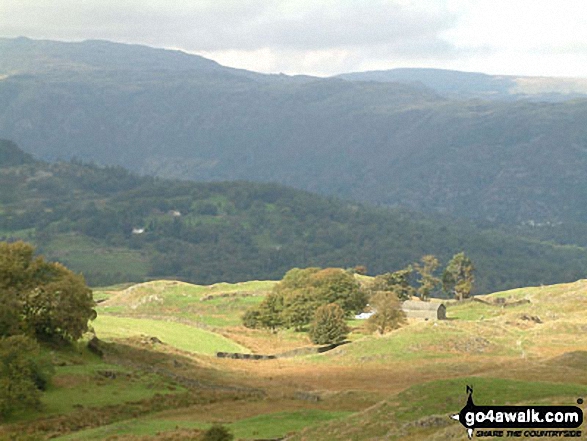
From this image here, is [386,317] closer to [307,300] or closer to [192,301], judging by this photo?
[307,300]

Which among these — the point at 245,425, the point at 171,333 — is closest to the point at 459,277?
the point at 171,333

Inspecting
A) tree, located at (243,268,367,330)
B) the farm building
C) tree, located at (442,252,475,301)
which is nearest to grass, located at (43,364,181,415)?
tree, located at (243,268,367,330)

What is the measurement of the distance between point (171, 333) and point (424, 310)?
48.6 metres

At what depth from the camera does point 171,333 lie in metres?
108

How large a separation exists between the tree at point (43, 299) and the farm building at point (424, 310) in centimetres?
7275

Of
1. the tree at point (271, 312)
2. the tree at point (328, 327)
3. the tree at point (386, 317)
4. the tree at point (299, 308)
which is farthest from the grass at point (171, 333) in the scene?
the tree at point (386, 317)

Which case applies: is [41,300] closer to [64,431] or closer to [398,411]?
[64,431]

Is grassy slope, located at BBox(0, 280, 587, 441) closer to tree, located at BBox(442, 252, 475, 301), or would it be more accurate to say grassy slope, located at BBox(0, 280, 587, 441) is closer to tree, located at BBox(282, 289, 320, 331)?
tree, located at BBox(282, 289, 320, 331)

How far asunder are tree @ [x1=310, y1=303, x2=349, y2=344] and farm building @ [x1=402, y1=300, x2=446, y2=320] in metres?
25.6

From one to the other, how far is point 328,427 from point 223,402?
2205 cm

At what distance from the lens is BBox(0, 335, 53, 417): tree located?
176 ft

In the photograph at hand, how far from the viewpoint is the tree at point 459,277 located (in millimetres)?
164250

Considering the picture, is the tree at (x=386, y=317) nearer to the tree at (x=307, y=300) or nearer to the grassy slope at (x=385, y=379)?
the grassy slope at (x=385, y=379)

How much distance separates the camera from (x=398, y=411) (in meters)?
43.9
